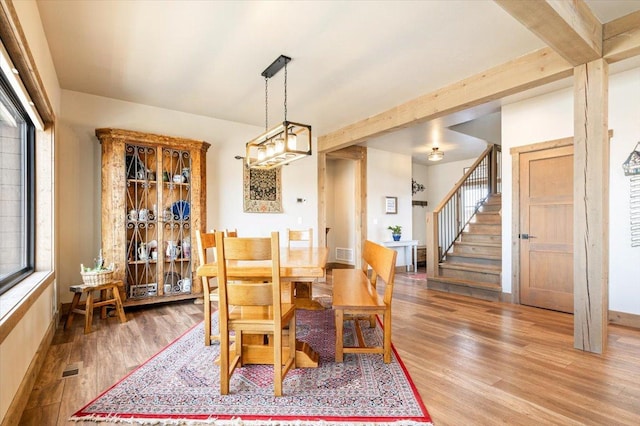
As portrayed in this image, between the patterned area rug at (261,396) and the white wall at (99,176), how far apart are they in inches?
91.5

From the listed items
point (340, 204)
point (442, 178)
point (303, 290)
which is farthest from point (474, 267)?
point (442, 178)

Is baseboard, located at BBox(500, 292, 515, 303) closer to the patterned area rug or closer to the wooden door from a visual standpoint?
the wooden door

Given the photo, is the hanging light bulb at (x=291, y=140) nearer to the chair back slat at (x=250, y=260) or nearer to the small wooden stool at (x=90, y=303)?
the chair back slat at (x=250, y=260)

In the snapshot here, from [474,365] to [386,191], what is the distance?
499 cm

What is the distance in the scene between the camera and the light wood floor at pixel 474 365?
1841 millimetres

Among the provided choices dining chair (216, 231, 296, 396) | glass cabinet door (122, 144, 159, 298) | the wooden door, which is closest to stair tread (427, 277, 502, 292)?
the wooden door

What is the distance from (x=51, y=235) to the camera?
2.95m

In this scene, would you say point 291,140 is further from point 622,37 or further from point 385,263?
point 622,37

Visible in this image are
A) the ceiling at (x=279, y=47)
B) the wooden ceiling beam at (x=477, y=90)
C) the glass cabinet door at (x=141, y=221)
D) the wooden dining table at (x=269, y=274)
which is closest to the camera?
the wooden dining table at (x=269, y=274)

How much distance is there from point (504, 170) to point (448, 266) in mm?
1677

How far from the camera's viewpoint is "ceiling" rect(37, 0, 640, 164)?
2383 millimetres

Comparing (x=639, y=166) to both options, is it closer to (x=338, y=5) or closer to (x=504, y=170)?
(x=504, y=170)

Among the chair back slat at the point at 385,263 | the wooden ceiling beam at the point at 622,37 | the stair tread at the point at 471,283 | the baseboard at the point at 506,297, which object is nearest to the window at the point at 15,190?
the chair back slat at the point at 385,263

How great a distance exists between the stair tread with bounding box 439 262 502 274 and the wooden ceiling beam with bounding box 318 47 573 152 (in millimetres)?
2353
